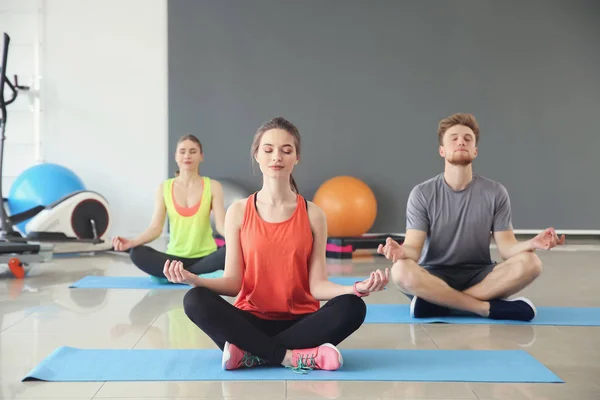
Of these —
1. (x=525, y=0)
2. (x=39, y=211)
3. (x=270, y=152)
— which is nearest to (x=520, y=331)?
(x=270, y=152)

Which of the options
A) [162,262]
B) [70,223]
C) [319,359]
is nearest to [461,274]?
[319,359]

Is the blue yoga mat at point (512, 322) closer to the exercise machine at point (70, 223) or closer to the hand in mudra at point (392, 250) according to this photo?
the hand in mudra at point (392, 250)

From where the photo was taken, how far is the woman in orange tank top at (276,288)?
245cm

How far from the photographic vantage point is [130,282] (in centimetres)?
464

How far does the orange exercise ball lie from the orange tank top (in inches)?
158

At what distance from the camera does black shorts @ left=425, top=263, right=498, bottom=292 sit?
3.51 meters

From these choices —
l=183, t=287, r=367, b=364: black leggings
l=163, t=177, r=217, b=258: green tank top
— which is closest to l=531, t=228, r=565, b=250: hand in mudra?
l=183, t=287, r=367, b=364: black leggings

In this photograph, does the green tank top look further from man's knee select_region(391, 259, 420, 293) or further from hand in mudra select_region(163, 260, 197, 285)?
hand in mudra select_region(163, 260, 197, 285)

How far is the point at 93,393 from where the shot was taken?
2182 millimetres

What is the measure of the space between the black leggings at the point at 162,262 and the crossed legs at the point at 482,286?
4.61ft

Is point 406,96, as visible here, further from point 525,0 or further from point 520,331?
point 520,331

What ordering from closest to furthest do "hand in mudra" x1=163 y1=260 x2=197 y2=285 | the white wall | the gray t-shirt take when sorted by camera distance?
"hand in mudra" x1=163 y1=260 x2=197 y2=285 < the gray t-shirt < the white wall

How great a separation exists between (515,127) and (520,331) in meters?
5.08

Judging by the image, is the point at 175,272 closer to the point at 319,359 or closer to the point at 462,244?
the point at 319,359
